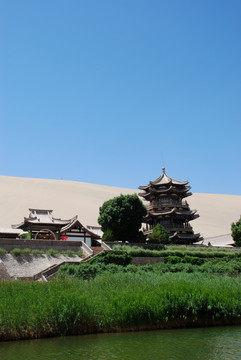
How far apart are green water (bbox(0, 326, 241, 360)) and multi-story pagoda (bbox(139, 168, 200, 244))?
38053mm

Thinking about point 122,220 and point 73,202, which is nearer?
point 122,220

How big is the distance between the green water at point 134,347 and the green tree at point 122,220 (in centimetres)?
2796

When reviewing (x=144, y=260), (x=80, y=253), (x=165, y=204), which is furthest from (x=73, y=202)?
(x=144, y=260)

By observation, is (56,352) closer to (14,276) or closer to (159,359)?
(159,359)

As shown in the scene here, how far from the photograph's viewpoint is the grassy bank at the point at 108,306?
55.1 feet

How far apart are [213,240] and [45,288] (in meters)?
60.8

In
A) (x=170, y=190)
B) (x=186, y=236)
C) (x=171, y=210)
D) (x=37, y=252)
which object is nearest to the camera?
(x=37, y=252)

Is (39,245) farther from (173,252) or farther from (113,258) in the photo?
(173,252)

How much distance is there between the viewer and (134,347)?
15570 millimetres

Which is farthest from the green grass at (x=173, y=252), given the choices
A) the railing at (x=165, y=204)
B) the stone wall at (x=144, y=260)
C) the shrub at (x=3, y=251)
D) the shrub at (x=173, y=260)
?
the railing at (x=165, y=204)

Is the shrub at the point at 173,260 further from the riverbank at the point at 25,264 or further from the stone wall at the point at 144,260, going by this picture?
the riverbank at the point at 25,264

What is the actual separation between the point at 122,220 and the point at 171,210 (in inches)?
524

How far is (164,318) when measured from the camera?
19.3m

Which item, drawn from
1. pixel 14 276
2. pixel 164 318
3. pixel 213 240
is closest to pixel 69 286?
pixel 164 318
